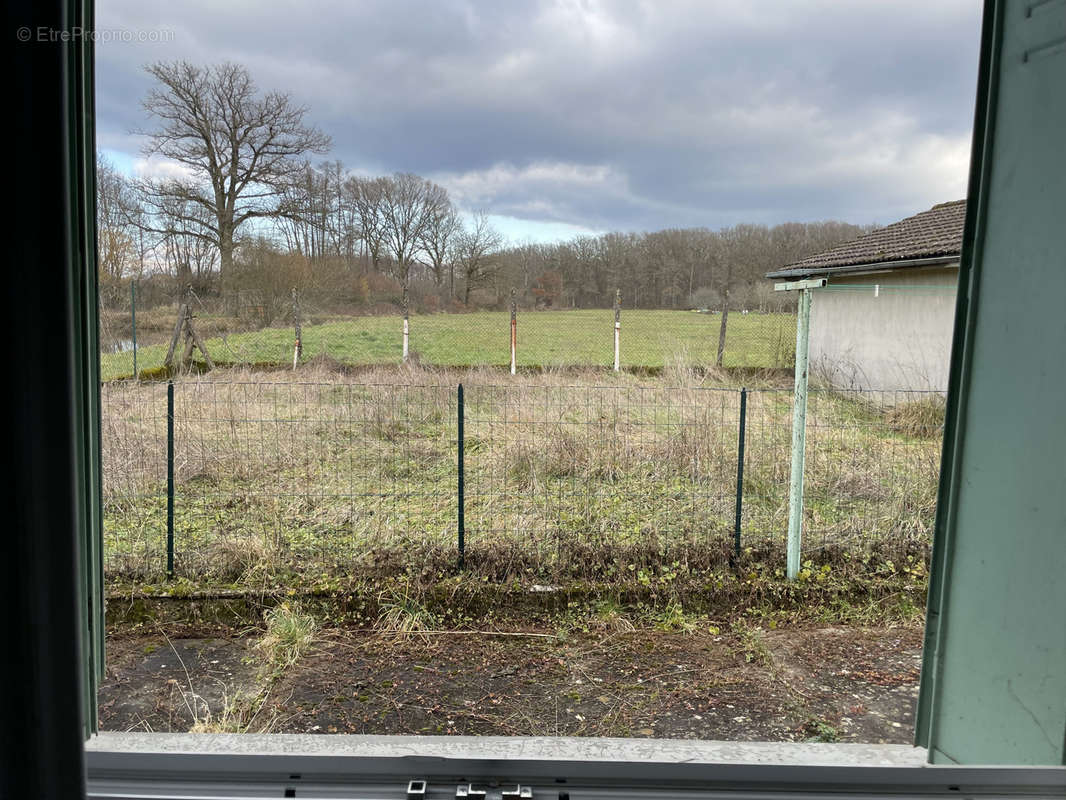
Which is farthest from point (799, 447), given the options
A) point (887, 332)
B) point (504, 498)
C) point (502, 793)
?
point (887, 332)

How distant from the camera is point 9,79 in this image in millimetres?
478

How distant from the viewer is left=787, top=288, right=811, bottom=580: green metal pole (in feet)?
10.8

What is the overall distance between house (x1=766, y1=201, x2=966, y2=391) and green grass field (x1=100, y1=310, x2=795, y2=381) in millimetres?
751

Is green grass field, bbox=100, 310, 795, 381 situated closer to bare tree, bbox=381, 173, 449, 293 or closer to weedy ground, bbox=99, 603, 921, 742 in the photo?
bare tree, bbox=381, 173, 449, 293

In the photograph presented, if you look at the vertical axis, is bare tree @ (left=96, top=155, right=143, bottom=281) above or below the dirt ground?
above

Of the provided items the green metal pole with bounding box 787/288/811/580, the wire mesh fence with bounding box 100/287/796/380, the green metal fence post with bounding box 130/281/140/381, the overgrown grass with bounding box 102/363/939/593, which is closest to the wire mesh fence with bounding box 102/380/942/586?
the overgrown grass with bounding box 102/363/939/593

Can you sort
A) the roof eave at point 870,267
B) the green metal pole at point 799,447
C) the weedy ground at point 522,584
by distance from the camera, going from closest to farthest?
the weedy ground at point 522,584 → the green metal pole at point 799,447 → the roof eave at point 870,267

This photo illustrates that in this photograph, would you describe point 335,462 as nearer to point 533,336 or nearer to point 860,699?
point 860,699

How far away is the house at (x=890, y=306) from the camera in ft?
25.1

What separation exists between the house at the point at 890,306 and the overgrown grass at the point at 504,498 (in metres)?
3.37

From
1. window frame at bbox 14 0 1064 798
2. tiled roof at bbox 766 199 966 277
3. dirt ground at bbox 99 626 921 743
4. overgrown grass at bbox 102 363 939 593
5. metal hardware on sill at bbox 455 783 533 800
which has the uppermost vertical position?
tiled roof at bbox 766 199 966 277

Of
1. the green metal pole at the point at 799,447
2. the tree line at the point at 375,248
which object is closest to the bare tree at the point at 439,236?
the tree line at the point at 375,248

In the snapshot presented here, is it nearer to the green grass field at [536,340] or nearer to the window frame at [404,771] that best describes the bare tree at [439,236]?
the green grass field at [536,340]

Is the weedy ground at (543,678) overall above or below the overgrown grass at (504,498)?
below
